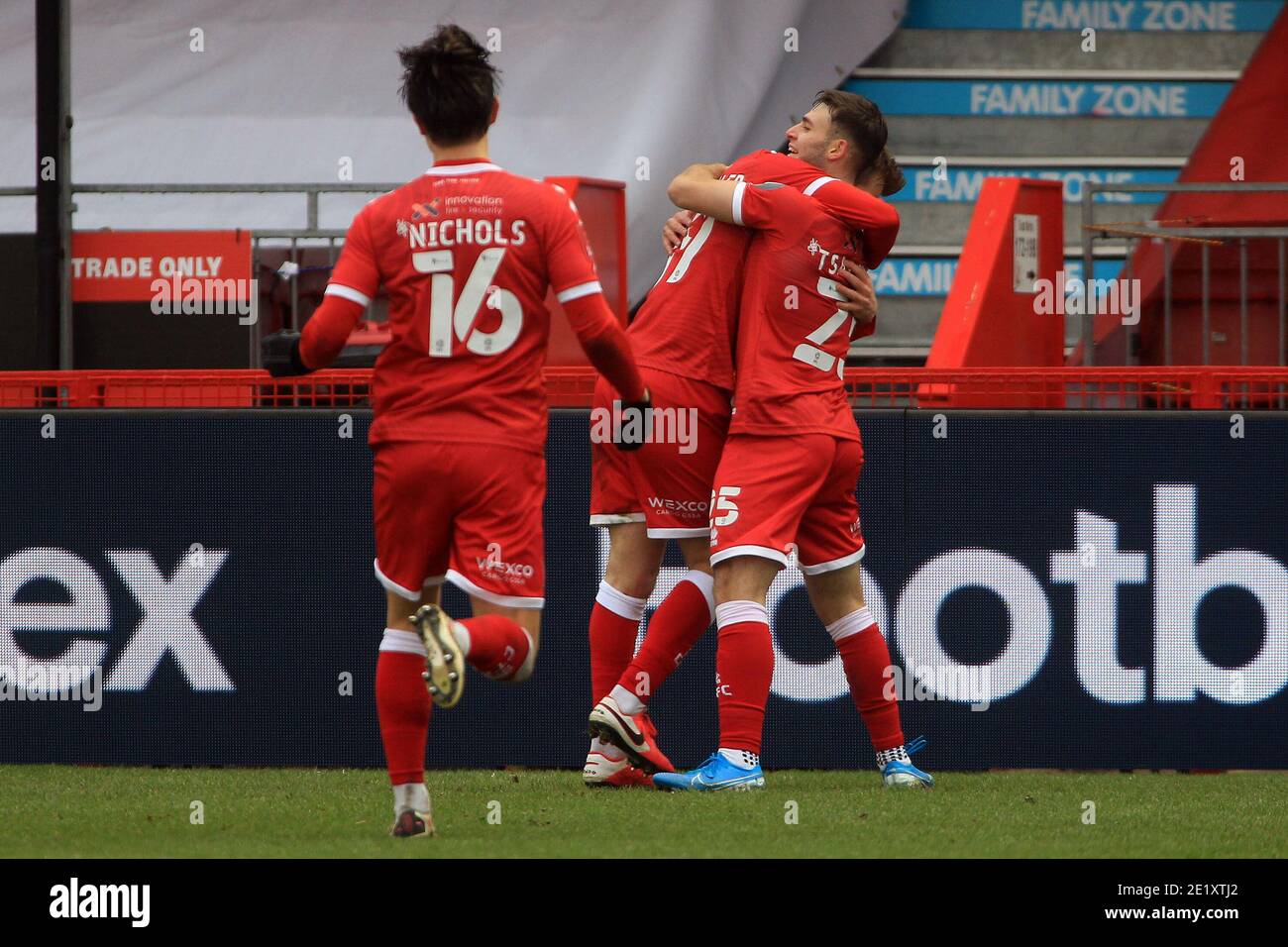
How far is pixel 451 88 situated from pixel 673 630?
2008 mm

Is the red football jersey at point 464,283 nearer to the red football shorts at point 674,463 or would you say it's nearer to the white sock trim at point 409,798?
the white sock trim at point 409,798

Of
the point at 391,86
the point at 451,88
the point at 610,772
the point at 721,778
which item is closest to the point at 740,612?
the point at 721,778

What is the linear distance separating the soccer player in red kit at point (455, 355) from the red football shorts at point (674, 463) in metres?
1.23

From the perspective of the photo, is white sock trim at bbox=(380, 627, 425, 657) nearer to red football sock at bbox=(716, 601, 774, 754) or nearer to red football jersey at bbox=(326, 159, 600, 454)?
red football jersey at bbox=(326, 159, 600, 454)

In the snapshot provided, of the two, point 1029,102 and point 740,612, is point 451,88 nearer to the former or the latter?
point 740,612

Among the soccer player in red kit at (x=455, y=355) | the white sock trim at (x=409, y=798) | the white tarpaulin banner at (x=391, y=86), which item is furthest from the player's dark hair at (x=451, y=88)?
the white tarpaulin banner at (x=391, y=86)

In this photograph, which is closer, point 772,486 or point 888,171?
point 772,486

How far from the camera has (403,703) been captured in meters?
4.93

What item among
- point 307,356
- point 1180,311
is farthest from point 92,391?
point 1180,311

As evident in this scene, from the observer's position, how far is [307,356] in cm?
488

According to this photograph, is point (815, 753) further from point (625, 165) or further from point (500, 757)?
point (625, 165)

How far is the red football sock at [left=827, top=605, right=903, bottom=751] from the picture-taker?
622 centimetres

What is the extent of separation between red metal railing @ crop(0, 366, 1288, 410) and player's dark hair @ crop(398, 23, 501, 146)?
2305 millimetres
